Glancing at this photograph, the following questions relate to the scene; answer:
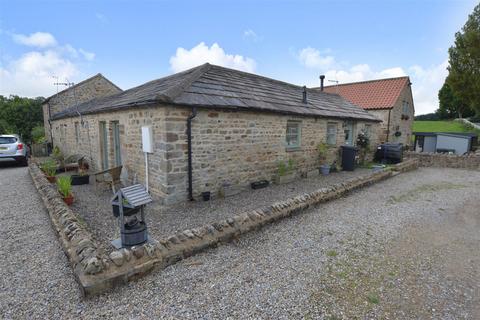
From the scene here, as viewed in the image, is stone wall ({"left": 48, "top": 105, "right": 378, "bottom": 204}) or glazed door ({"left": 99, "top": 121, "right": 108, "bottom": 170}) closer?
stone wall ({"left": 48, "top": 105, "right": 378, "bottom": 204})

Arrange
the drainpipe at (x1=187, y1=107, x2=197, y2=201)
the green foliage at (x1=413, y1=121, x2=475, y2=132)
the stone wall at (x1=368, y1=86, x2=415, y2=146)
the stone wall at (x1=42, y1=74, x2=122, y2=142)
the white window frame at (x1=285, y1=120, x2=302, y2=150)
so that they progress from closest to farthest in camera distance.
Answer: the drainpipe at (x1=187, y1=107, x2=197, y2=201), the white window frame at (x1=285, y1=120, x2=302, y2=150), the stone wall at (x1=368, y1=86, x2=415, y2=146), the stone wall at (x1=42, y1=74, x2=122, y2=142), the green foliage at (x1=413, y1=121, x2=475, y2=132)

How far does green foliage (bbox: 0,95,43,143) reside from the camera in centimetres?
2928

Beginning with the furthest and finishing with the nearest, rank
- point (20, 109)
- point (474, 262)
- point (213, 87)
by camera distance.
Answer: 1. point (20, 109)
2. point (213, 87)
3. point (474, 262)

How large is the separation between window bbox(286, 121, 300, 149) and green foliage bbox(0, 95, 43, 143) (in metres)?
33.5

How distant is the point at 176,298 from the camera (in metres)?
2.80

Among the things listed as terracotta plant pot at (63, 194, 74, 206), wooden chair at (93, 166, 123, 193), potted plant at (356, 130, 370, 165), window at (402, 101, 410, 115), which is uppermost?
window at (402, 101, 410, 115)

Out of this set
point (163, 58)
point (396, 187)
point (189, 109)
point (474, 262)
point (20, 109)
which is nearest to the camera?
point (474, 262)

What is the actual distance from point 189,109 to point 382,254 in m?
5.22

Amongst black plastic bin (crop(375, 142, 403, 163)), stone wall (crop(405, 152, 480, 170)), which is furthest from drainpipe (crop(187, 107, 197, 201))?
stone wall (crop(405, 152, 480, 170))

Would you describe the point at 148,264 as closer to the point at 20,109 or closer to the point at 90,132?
the point at 90,132

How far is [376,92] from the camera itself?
20000 mm

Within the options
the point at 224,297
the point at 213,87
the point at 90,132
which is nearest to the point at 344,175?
the point at 213,87

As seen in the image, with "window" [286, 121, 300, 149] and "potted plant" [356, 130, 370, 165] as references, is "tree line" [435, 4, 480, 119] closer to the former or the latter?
"potted plant" [356, 130, 370, 165]

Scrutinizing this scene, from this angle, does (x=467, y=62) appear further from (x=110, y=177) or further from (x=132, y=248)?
(x=132, y=248)
